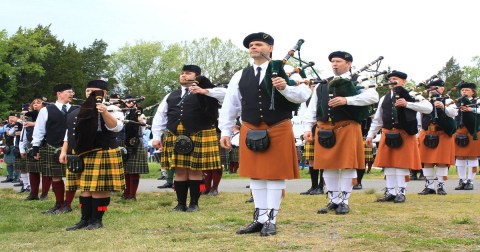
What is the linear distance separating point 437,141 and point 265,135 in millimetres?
5272

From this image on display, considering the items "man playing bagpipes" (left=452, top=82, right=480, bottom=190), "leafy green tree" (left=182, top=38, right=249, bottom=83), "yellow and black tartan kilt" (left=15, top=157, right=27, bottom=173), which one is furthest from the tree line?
"man playing bagpipes" (left=452, top=82, right=480, bottom=190)

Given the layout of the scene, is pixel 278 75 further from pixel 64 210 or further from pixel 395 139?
pixel 64 210

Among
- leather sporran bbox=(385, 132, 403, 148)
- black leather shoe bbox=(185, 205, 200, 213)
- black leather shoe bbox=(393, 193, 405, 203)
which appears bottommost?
black leather shoe bbox=(185, 205, 200, 213)

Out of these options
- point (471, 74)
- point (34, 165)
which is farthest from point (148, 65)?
point (34, 165)

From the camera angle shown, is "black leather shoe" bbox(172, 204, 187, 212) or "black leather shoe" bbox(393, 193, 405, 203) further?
"black leather shoe" bbox(393, 193, 405, 203)

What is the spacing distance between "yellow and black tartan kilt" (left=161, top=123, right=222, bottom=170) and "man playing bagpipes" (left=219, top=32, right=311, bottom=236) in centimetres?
236

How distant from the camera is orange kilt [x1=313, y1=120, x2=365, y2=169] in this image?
7.56m

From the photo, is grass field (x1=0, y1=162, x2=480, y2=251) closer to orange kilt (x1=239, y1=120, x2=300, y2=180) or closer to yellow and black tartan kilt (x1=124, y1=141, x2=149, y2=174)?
orange kilt (x1=239, y1=120, x2=300, y2=180)

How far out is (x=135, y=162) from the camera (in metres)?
10.4

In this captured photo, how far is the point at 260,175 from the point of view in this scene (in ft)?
19.6

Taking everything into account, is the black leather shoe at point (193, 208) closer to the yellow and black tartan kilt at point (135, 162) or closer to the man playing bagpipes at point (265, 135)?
the yellow and black tartan kilt at point (135, 162)

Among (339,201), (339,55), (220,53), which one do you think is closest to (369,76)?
(339,55)

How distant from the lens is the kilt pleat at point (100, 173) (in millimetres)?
6824

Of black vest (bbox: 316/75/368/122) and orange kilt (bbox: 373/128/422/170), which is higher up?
black vest (bbox: 316/75/368/122)
